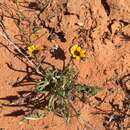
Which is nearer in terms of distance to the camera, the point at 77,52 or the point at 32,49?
the point at 77,52

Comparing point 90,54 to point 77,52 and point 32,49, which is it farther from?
point 32,49

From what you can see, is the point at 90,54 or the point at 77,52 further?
the point at 90,54

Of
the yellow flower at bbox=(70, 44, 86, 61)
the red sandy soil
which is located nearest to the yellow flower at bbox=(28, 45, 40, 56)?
the red sandy soil

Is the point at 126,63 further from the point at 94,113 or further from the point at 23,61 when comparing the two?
the point at 23,61

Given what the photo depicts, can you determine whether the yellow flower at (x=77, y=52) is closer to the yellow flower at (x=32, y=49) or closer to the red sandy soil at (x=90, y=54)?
the red sandy soil at (x=90, y=54)

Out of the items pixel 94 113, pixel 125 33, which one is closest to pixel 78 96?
pixel 94 113

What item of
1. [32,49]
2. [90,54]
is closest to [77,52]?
[90,54]

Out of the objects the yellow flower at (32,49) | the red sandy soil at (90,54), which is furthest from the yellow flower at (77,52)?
the yellow flower at (32,49)
